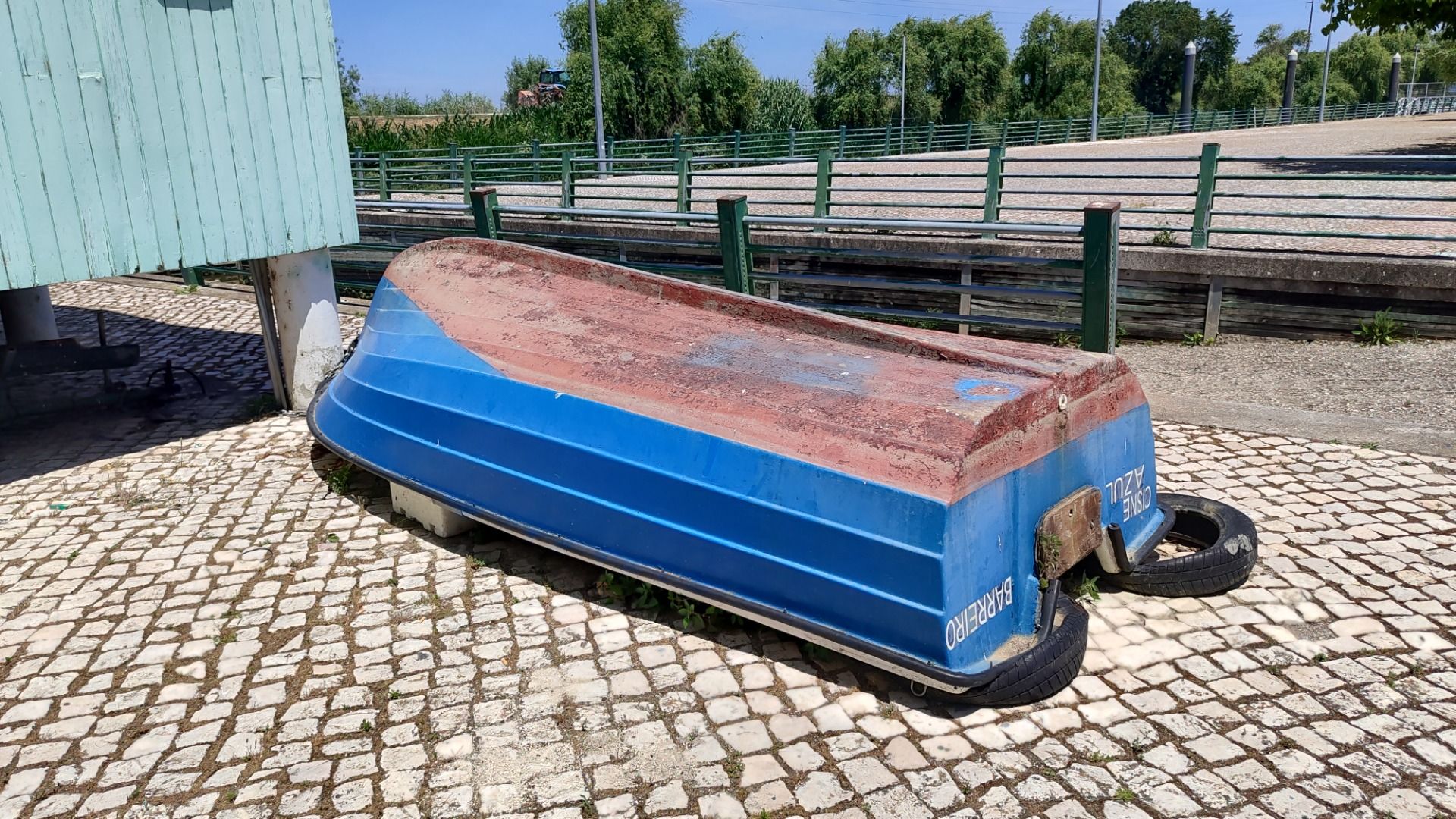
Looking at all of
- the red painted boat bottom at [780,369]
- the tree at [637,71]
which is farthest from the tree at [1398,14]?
the tree at [637,71]

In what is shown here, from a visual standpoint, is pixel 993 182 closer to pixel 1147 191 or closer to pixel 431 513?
pixel 1147 191

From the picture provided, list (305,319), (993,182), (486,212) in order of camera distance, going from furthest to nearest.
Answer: (993,182)
(486,212)
(305,319)

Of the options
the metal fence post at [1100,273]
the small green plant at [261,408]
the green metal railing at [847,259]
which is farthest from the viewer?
the small green plant at [261,408]

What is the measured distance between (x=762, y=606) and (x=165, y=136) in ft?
16.8

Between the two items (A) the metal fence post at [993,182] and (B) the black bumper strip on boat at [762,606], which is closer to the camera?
(B) the black bumper strip on boat at [762,606]

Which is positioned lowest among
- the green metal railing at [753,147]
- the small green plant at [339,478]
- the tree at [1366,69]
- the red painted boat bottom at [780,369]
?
the small green plant at [339,478]

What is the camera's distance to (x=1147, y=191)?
12.4 metres

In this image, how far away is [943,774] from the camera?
11.8 ft

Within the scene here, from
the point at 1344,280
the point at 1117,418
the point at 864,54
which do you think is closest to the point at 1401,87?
the point at 864,54

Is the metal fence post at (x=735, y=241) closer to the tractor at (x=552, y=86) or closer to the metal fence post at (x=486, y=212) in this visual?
the metal fence post at (x=486, y=212)

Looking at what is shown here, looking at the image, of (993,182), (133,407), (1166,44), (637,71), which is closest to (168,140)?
(133,407)

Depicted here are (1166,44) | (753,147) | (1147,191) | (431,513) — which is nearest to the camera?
(431,513)

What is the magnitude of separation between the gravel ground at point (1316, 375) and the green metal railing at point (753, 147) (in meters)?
8.37

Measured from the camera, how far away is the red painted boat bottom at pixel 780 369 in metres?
3.80
